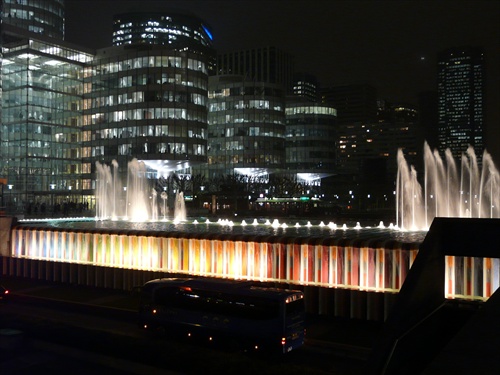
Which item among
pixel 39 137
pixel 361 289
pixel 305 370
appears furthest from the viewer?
pixel 39 137

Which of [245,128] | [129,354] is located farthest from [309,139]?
[129,354]

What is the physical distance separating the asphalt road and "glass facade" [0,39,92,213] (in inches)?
2704

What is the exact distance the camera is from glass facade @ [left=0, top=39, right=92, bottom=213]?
8812 centimetres

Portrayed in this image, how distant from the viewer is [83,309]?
2119cm

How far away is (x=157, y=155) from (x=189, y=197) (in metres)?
11.9

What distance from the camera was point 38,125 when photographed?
91.4 m

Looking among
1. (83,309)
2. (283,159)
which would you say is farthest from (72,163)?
(83,309)

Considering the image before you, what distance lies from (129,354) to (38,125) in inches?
3278

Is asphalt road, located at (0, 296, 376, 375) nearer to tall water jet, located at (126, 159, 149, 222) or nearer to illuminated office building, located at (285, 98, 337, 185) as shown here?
tall water jet, located at (126, 159, 149, 222)

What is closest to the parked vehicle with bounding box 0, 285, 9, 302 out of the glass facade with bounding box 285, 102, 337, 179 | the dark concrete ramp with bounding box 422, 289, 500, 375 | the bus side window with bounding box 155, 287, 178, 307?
the bus side window with bounding box 155, 287, 178, 307

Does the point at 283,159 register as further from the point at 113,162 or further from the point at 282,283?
the point at 282,283

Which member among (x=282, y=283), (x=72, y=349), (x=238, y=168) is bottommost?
(x=72, y=349)

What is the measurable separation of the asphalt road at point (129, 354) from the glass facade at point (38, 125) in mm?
68688

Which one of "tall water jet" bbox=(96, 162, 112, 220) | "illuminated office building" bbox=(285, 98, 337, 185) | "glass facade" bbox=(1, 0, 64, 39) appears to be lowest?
"tall water jet" bbox=(96, 162, 112, 220)
